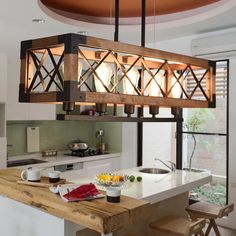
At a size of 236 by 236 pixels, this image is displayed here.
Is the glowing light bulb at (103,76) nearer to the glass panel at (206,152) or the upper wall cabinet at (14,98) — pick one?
the upper wall cabinet at (14,98)

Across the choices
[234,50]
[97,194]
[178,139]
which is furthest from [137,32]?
[97,194]

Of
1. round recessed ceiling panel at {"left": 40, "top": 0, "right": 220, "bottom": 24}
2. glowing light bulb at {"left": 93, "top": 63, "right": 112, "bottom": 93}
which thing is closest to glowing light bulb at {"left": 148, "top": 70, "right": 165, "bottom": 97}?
glowing light bulb at {"left": 93, "top": 63, "right": 112, "bottom": 93}

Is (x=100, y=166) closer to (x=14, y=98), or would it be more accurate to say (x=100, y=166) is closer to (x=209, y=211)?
(x=14, y=98)

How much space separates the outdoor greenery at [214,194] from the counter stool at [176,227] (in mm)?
1705

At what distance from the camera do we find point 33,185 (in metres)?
2.22

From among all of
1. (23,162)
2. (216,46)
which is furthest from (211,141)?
(23,162)

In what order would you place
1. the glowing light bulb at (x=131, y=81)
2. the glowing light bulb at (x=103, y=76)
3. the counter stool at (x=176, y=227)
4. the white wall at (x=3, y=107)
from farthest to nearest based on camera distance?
1. the white wall at (x=3, y=107)
2. the counter stool at (x=176, y=227)
3. the glowing light bulb at (x=131, y=81)
4. the glowing light bulb at (x=103, y=76)

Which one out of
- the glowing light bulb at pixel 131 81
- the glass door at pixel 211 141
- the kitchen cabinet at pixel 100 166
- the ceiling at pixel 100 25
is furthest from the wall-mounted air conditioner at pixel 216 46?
the glowing light bulb at pixel 131 81

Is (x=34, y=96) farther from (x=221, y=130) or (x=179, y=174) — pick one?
(x=221, y=130)

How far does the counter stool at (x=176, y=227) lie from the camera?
2.80 meters

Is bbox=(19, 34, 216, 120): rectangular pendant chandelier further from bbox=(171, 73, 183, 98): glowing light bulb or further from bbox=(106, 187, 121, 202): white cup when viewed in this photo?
bbox=(106, 187, 121, 202): white cup

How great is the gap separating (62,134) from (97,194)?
374 cm

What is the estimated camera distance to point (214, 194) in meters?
4.68

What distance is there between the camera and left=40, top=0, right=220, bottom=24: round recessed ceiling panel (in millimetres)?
3367
